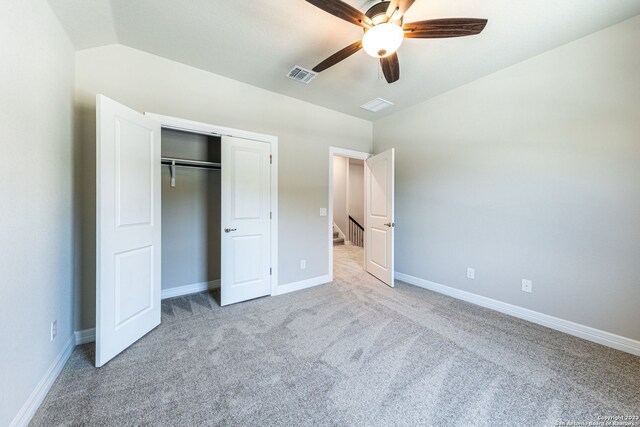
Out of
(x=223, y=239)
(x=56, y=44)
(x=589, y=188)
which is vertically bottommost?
(x=223, y=239)

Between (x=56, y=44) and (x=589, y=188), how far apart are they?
15.1 feet

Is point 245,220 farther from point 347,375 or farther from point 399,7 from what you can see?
point 399,7

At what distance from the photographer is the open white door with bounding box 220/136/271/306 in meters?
2.81

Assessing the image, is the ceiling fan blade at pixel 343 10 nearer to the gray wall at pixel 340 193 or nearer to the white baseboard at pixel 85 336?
the white baseboard at pixel 85 336

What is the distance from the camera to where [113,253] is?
1.84m

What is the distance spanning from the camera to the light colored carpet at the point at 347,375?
4.52ft

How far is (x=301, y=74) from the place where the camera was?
2.68 metres

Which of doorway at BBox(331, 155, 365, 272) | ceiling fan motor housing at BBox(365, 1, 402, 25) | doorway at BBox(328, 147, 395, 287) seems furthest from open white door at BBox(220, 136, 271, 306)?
doorway at BBox(331, 155, 365, 272)

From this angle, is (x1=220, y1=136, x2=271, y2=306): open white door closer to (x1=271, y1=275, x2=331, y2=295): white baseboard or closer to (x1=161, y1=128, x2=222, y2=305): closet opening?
(x1=271, y1=275, x2=331, y2=295): white baseboard

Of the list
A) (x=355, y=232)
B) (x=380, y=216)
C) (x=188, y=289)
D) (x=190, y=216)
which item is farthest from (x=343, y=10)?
(x=355, y=232)

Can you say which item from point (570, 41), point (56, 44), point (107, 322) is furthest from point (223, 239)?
point (570, 41)

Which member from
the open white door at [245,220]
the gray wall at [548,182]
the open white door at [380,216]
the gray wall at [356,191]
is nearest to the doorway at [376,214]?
the open white door at [380,216]

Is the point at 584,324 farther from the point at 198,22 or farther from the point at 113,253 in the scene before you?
the point at 198,22

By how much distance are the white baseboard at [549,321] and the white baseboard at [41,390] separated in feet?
12.7
